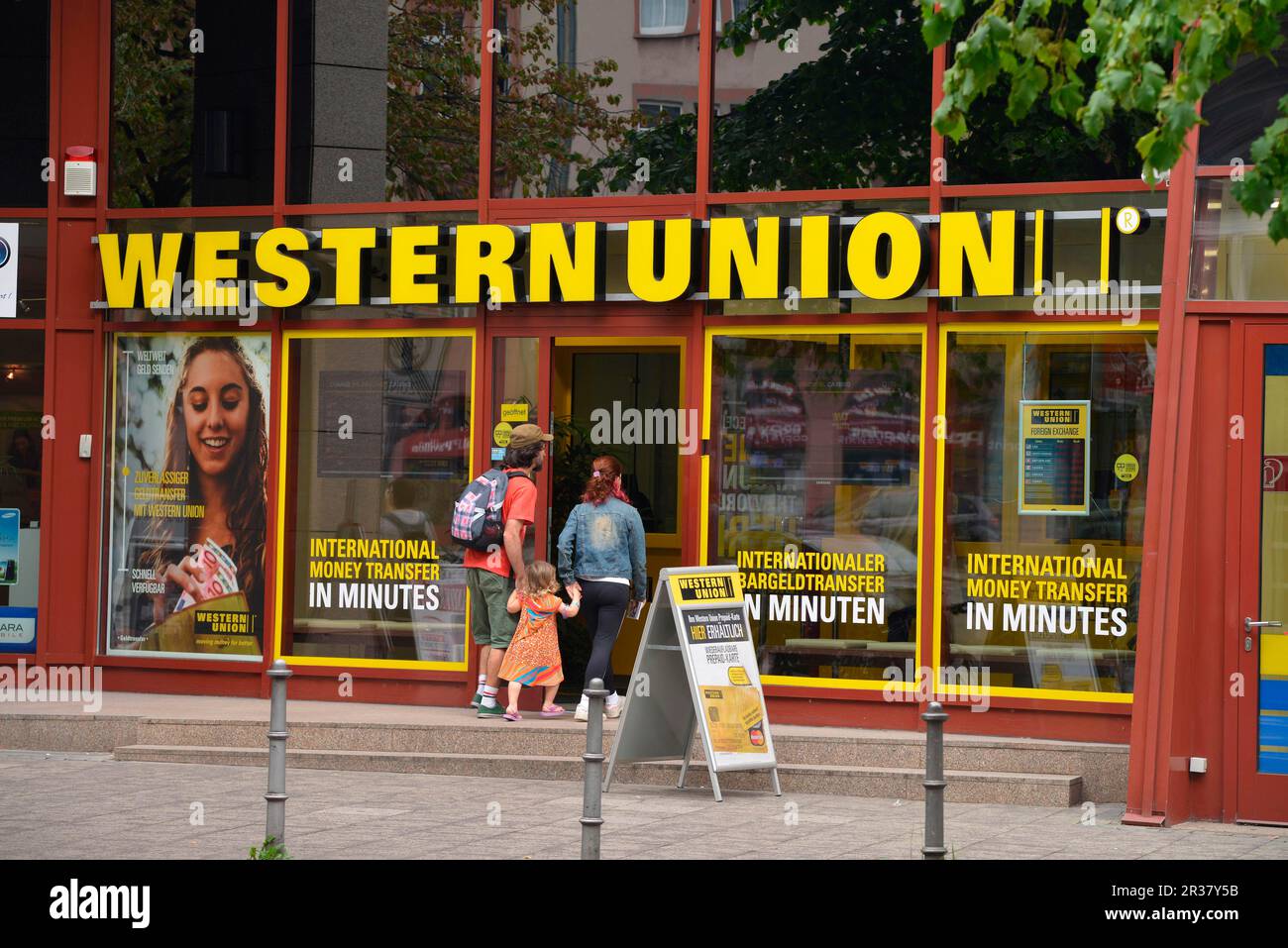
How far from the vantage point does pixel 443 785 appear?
11484mm

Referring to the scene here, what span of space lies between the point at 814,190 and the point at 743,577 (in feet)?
8.68

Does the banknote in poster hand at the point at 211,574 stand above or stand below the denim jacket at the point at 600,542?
below

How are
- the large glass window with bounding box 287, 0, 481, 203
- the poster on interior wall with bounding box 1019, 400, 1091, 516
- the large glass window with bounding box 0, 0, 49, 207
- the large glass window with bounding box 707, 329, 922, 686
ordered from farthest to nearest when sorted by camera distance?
the large glass window with bounding box 0, 0, 49, 207
the large glass window with bounding box 287, 0, 481, 203
the large glass window with bounding box 707, 329, 922, 686
the poster on interior wall with bounding box 1019, 400, 1091, 516

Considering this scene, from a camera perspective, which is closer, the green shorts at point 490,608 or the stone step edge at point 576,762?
the stone step edge at point 576,762

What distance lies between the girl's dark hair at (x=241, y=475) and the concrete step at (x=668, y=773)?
1820mm

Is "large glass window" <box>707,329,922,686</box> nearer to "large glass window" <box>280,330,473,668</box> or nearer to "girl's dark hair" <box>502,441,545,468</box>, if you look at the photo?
"girl's dark hair" <box>502,441,545,468</box>

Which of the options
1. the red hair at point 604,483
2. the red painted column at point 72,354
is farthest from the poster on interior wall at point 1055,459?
the red painted column at point 72,354

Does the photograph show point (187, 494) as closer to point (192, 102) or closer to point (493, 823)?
point (192, 102)

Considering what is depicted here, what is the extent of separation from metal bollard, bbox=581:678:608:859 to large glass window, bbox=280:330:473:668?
536cm

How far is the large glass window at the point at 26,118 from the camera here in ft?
46.8

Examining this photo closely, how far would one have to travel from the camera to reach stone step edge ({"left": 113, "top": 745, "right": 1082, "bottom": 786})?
1110 cm

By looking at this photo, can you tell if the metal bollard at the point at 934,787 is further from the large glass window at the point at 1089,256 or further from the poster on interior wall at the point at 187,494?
the poster on interior wall at the point at 187,494

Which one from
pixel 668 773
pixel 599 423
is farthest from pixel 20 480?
pixel 668 773

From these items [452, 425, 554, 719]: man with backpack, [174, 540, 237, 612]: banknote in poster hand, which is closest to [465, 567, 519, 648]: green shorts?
[452, 425, 554, 719]: man with backpack
